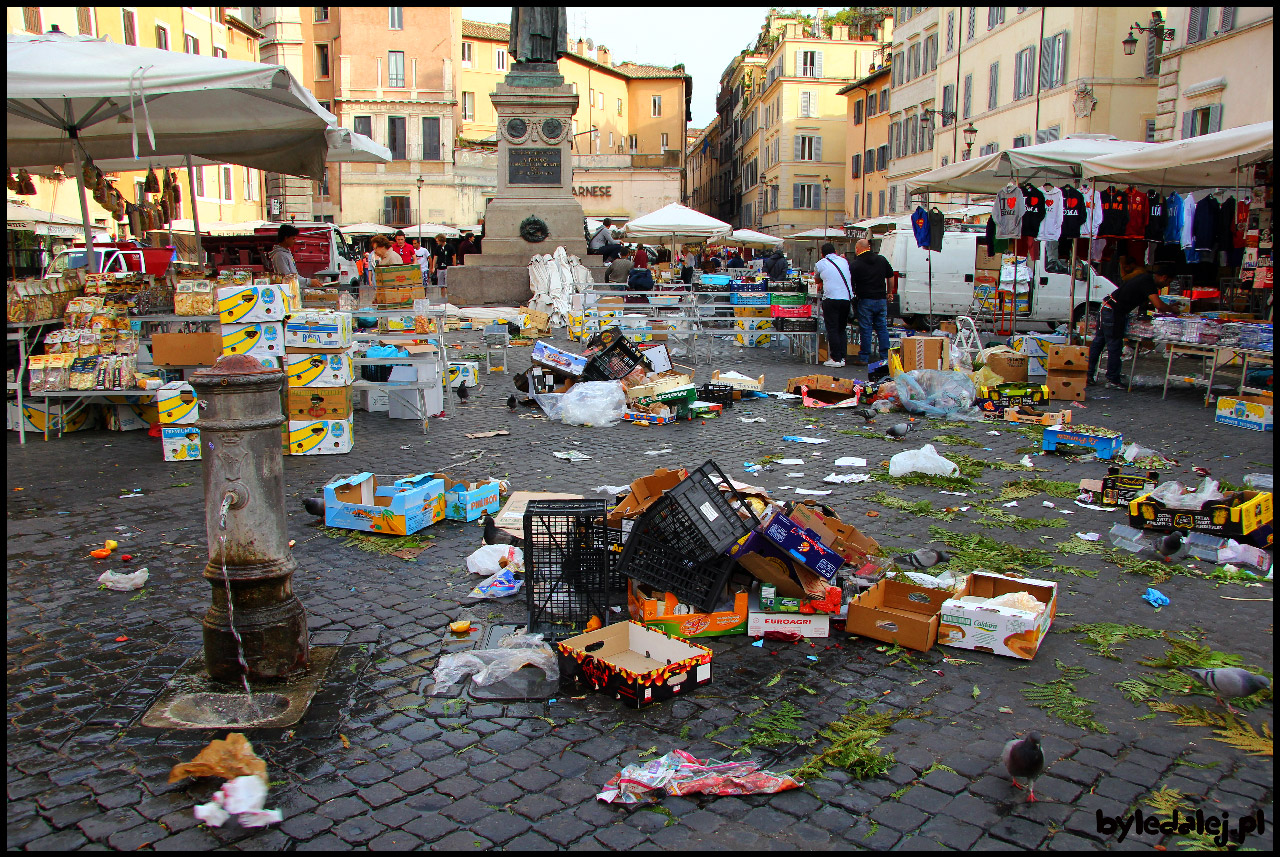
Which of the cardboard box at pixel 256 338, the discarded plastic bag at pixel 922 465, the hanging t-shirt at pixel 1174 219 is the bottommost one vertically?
the discarded plastic bag at pixel 922 465

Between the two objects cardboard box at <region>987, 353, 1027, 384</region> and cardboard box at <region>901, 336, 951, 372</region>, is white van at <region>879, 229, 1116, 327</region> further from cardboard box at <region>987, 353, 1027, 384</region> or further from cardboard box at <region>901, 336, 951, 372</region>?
cardboard box at <region>987, 353, 1027, 384</region>

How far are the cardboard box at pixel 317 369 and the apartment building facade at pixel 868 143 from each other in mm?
40445

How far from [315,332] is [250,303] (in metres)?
0.55

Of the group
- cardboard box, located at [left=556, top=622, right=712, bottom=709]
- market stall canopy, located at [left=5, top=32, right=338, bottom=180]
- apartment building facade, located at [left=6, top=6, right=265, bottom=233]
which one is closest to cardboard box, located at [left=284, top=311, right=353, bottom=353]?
market stall canopy, located at [left=5, top=32, right=338, bottom=180]

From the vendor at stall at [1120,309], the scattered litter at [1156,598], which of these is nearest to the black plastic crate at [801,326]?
the vendor at stall at [1120,309]

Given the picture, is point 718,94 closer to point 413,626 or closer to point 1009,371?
point 1009,371

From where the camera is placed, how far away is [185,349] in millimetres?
8164

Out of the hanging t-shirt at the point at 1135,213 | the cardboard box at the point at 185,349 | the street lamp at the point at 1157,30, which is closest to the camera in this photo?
the cardboard box at the point at 185,349

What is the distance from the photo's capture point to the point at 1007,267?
17266 millimetres

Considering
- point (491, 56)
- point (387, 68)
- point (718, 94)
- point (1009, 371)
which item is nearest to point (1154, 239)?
point (1009, 371)

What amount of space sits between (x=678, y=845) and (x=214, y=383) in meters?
2.51

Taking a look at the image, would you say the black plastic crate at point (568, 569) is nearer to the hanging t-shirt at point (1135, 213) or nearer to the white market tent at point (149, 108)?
the white market tent at point (149, 108)

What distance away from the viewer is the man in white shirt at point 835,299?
13.2 meters

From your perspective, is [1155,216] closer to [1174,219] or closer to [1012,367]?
[1174,219]
